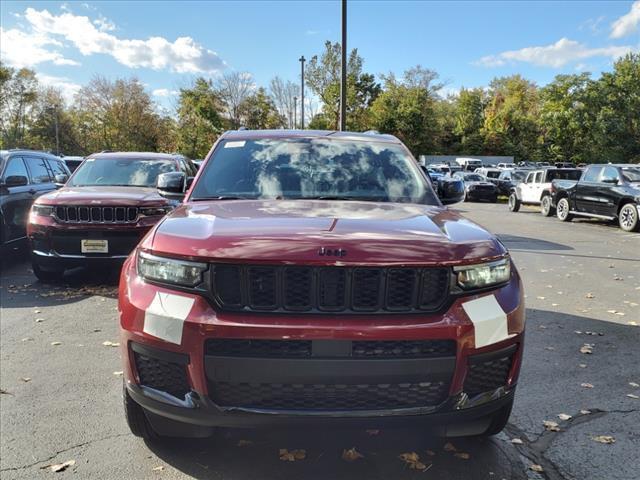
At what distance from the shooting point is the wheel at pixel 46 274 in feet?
23.3

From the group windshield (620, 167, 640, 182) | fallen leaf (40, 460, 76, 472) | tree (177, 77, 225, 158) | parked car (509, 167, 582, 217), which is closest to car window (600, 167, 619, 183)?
windshield (620, 167, 640, 182)

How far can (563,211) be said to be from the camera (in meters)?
17.5

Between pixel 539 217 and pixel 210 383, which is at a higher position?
pixel 210 383

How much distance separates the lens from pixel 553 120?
4538cm

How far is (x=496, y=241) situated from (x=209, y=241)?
144 centimetres

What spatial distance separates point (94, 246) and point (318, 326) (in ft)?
17.3

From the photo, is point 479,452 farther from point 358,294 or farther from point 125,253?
point 125,253

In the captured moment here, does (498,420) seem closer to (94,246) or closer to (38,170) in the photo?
(94,246)

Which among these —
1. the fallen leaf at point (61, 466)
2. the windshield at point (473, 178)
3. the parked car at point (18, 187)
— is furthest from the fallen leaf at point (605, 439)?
the windshield at point (473, 178)

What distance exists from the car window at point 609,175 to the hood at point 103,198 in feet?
42.9

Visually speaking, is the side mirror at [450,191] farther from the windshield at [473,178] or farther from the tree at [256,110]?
the tree at [256,110]

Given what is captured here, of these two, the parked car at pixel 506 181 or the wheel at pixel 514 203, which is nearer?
the wheel at pixel 514 203

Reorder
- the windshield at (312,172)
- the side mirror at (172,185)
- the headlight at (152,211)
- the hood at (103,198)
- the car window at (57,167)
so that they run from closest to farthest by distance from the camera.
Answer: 1. the windshield at (312,172)
2. the side mirror at (172,185)
3. the hood at (103,198)
4. the headlight at (152,211)
5. the car window at (57,167)

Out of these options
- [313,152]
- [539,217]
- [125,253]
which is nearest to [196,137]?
[539,217]
